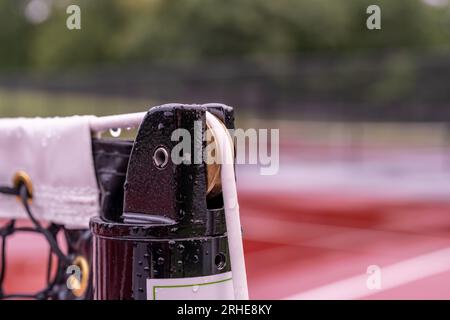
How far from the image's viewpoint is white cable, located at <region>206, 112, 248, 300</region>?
146 centimetres

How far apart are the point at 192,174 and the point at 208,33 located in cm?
4622

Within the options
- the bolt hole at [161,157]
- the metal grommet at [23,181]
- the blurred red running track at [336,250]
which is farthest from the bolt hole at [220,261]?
the blurred red running track at [336,250]

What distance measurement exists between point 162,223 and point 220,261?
15cm

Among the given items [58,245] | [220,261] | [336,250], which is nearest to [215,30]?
[336,250]

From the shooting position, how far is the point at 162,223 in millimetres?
1495

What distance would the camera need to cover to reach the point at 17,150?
2045 mm

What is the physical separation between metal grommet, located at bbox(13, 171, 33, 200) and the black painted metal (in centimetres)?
53

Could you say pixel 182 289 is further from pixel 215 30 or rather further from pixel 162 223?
pixel 215 30

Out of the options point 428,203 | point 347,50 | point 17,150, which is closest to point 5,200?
point 17,150

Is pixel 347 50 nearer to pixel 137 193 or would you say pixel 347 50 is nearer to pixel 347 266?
A: pixel 347 266

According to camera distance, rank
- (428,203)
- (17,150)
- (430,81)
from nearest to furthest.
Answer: (17,150)
(428,203)
(430,81)

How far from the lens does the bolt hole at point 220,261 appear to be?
155cm

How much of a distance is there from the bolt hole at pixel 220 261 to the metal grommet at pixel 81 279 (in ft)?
Result: 1.94

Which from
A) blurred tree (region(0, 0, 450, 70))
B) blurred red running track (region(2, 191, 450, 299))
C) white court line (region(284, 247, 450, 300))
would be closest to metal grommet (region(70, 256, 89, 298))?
white court line (region(284, 247, 450, 300))
